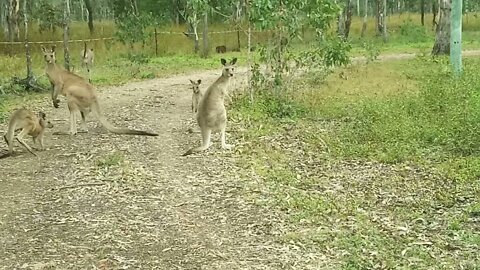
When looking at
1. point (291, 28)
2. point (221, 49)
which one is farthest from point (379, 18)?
point (291, 28)

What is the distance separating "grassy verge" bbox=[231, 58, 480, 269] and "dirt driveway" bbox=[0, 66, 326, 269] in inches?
15.1

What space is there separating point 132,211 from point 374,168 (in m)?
3.47

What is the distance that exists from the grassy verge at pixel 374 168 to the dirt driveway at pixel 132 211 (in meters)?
0.38

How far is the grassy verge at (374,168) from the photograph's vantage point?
20.1ft

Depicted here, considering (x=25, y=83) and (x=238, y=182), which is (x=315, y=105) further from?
(x=25, y=83)

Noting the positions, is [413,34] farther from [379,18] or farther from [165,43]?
[165,43]

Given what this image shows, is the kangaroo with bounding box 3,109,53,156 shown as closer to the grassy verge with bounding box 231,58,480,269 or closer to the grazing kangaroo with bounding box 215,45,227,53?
the grassy verge with bounding box 231,58,480,269

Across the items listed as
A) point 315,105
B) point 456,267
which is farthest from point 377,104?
point 456,267

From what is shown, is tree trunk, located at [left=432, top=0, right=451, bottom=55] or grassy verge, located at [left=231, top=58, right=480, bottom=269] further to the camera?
tree trunk, located at [left=432, top=0, right=451, bottom=55]

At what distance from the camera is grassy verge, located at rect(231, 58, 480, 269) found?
241 inches

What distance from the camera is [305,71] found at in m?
16.2

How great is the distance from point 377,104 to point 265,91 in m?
2.26

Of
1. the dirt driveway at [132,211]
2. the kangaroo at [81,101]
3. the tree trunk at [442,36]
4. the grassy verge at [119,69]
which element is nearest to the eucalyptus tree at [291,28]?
the dirt driveway at [132,211]

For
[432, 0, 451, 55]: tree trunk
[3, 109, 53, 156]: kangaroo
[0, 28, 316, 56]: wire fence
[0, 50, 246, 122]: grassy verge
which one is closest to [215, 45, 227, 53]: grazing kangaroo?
[0, 28, 316, 56]: wire fence
